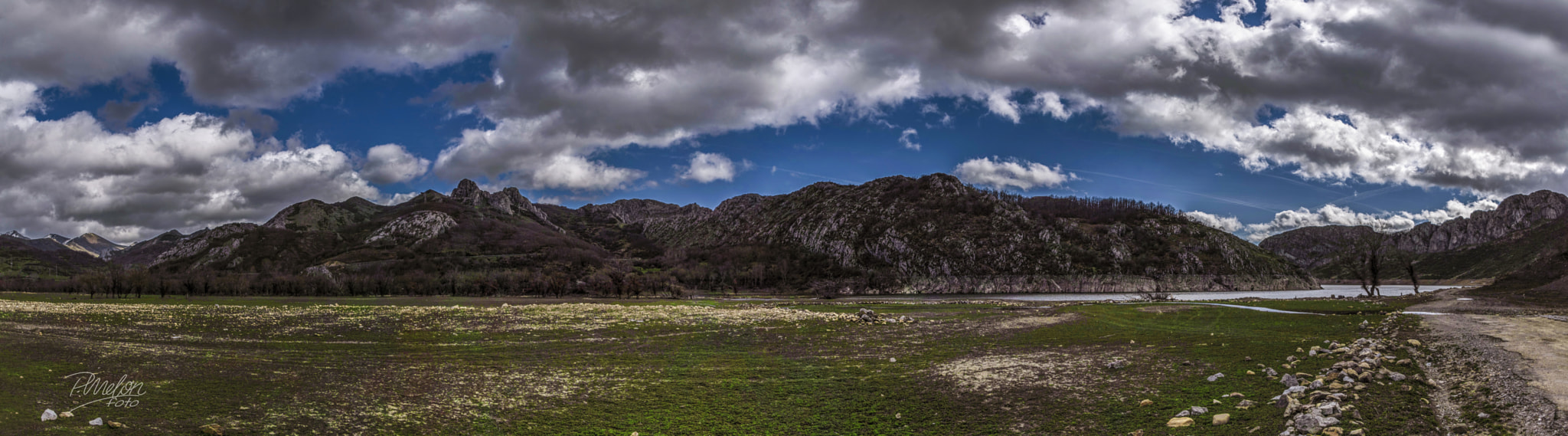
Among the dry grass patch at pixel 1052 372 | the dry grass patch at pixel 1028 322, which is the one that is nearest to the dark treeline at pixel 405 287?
the dry grass patch at pixel 1028 322

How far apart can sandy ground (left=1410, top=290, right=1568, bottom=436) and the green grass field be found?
1122 mm

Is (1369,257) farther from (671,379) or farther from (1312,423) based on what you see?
(671,379)

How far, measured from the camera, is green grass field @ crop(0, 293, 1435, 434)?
45.1 ft

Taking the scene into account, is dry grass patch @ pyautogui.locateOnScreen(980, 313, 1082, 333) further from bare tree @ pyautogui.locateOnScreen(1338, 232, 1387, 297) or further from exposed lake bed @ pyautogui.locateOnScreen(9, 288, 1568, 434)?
bare tree @ pyautogui.locateOnScreen(1338, 232, 1387, 297)

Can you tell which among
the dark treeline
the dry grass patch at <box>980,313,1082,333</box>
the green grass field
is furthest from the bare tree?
the dark treeline

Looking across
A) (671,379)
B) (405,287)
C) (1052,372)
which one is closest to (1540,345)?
(1052,372)

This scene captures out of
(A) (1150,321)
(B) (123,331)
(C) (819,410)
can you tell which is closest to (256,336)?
(B) (123,331)

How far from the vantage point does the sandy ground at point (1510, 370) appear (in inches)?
451

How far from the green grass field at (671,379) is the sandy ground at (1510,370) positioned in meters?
1.12

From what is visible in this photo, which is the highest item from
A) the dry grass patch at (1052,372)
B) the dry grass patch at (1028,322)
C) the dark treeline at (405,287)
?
the dark treeline at (405,287)

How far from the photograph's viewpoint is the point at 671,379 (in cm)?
2006

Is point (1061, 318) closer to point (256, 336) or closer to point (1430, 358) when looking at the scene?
point (1430, 358)

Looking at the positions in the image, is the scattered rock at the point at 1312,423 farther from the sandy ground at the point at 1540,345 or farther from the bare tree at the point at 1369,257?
the bare tree at the point at 1369,257

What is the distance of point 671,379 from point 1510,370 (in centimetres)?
2119
